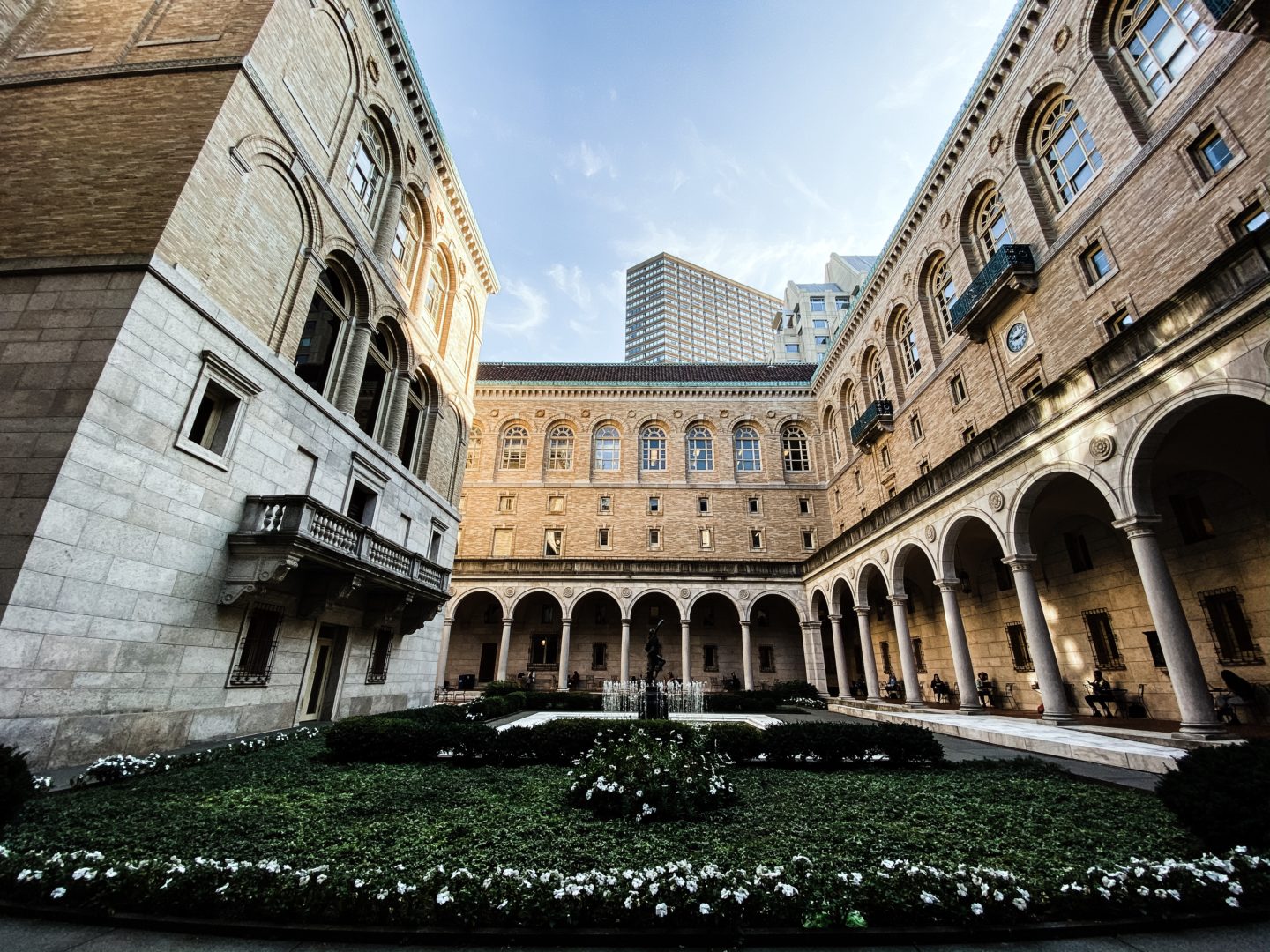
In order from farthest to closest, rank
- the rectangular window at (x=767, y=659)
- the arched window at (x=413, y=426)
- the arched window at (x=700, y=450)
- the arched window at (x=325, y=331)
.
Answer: the arched window at (x=700, y=450)
the rectangular window at (x=767, y=659)
the arched window at (x=413, y=426)
the arched window at (x=325, y=331)

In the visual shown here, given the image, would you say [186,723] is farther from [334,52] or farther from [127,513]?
[334,52]

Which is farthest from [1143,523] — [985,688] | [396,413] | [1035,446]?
[396,413]

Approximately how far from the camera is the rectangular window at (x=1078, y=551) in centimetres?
1563

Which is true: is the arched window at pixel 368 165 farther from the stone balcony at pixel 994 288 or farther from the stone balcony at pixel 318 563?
the stone balcony at pixel 994 288

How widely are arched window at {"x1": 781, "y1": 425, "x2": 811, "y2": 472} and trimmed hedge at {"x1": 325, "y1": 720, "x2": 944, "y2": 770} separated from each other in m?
28.2

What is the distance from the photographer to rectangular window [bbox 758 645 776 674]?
32.0m

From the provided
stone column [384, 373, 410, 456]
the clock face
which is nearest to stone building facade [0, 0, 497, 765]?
stone column [384, 373, 410, 456]

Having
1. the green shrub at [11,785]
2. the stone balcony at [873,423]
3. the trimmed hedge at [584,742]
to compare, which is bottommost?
the trimmed hedge at [584,742]

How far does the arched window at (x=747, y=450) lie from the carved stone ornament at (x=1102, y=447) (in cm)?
2563

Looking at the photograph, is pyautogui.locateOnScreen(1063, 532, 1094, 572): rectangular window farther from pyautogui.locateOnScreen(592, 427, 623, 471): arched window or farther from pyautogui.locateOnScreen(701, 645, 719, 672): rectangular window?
pyautogui.locateOnScreen(592, 427, 623, 471): arched window

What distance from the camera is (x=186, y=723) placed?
376 inches

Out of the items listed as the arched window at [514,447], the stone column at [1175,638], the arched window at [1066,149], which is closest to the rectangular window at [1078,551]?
the stone column at [1175,638]

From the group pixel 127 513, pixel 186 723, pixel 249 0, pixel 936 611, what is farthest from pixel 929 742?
pixel 249 0

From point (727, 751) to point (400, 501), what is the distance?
1385cm
